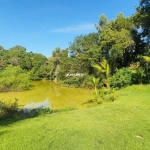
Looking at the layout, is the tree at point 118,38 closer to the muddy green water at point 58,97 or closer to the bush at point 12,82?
the muddy green water at point 58,97

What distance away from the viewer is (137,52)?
2064 centimetres

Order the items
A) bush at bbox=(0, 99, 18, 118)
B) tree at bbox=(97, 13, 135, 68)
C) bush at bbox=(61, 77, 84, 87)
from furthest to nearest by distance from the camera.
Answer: bush at bbox=(61, 77, 84, 87), tree at bbox=(97, 13, 135, 68), bush at bbox=(0, 99, 18, 118)

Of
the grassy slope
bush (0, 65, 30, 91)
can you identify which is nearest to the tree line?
bush (0, 65, 30, 91)

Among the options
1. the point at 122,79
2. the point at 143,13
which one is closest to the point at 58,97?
the point at 122,79

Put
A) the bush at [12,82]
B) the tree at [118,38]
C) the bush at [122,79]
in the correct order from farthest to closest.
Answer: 1. the bush at [12,82]
2. the tree at [118,38]
3. the bush at [122,79]

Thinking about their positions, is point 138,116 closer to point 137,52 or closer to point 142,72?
point 142,72

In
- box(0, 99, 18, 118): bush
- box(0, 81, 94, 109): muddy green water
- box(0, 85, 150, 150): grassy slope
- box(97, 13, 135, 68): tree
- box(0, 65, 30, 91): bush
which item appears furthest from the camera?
box(0, 65, 30, 91): bush

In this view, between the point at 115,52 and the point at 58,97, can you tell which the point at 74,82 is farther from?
the point at 58,97

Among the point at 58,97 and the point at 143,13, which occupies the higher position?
the point at 143,13

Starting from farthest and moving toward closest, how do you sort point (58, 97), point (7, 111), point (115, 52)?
point (115, 52) → point (58, 97) → point (7, 111)

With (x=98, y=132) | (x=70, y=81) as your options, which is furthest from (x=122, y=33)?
(x=98, y=132)

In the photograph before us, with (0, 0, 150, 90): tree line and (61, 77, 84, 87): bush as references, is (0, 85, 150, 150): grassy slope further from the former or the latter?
(61, 77, 84, 87): bush

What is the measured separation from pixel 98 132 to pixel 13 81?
20424 mm

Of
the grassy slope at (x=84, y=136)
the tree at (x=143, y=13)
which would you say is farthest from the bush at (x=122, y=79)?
the grassy slope at (x=84, y=136)
